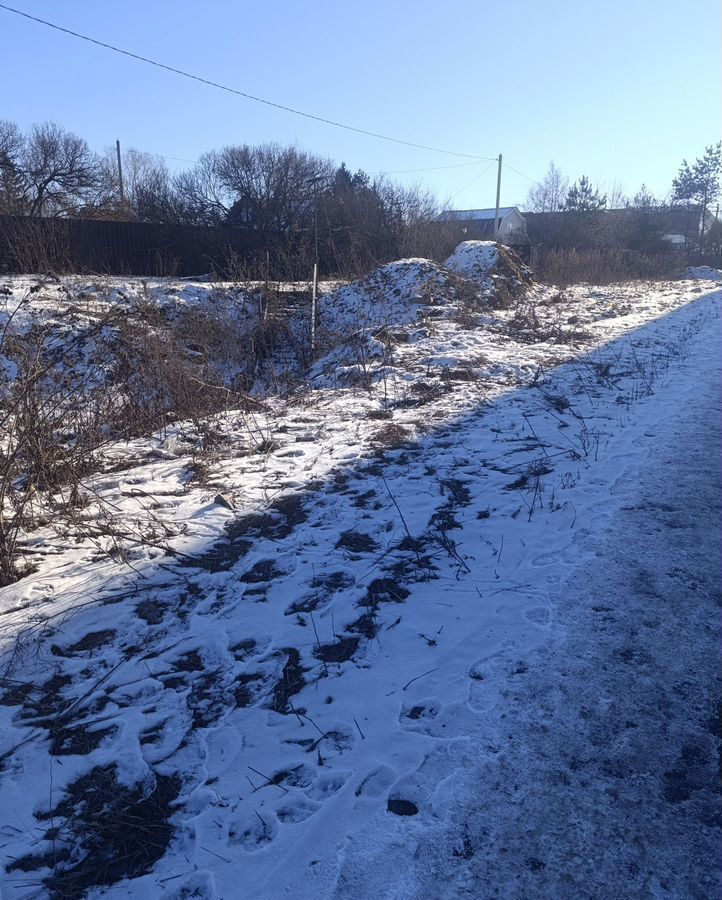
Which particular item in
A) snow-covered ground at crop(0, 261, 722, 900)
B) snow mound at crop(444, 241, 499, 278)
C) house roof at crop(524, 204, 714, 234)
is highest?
house roof at crop(524, 204, 714, 234)

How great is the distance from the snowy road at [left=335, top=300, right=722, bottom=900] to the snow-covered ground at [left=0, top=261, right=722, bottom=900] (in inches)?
0.4

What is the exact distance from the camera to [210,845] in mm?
1945

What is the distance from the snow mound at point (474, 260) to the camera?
16203 millimetres

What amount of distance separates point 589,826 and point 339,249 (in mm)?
21356

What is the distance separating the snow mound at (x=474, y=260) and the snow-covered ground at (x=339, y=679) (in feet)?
37.5

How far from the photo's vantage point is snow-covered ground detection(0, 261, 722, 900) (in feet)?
6.22

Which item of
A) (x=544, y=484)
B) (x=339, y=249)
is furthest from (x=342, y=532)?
(x=339, y=249)

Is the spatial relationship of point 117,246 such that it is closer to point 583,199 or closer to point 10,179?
point 10,179

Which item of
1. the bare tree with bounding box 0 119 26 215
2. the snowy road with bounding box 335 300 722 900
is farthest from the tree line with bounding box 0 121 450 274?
the snowy road with bounding box 335 300 722 900

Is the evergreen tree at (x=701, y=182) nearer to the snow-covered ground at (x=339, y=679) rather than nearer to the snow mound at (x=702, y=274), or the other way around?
the snow mound at (x=702, y=274)

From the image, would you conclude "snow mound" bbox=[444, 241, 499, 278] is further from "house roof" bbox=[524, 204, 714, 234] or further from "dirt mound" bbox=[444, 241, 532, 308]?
"house roof" bbox=[524, 204, 714, 234]

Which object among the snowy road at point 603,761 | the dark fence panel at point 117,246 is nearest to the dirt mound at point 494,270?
the dark fence panel at point 117,246

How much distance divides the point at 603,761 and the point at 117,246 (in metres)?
21.0

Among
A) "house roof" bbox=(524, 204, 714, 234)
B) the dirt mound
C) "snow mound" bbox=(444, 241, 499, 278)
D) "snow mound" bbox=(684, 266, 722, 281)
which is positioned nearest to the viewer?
the dirt mound
